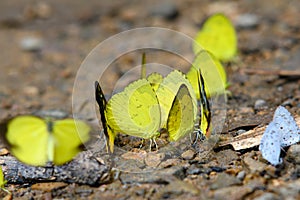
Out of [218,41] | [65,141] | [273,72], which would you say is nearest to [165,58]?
[218,41]

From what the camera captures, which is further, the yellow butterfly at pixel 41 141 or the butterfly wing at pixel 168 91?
the butterfly wing at pixel 168 91

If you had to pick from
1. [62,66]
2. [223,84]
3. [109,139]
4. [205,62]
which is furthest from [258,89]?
[62,66]

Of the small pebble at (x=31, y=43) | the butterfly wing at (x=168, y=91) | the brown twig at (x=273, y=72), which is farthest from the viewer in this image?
→ the small pebble at (x=31, y=43)

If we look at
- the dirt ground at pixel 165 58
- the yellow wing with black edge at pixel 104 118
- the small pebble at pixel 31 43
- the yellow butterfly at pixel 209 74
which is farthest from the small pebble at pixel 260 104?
the small pebble at pixel 31 43

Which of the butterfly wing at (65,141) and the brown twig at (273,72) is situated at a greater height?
the brown twig at (273,72)

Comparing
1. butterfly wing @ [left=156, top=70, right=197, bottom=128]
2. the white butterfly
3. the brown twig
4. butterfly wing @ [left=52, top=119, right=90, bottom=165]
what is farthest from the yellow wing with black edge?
the brown twig

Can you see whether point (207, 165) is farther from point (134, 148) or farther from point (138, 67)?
point (138, 67)

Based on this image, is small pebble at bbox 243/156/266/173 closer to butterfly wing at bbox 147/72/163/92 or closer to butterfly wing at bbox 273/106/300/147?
butterfly wing at bbox 273/106/300/147

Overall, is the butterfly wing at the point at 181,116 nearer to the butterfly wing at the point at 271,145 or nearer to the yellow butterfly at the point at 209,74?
the butterfly wing at the point at 271,145
